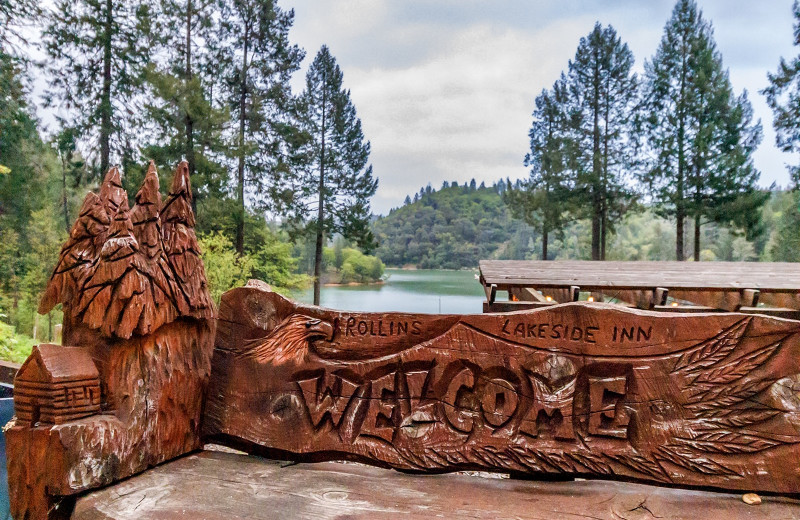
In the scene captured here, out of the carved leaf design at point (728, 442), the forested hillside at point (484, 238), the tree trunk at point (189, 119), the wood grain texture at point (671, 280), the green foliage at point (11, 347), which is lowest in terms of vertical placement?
the green foliage at point (11, 347)

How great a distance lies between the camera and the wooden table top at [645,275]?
4.17 metres

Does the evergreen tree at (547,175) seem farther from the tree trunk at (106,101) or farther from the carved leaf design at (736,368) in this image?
the carved leaf design at (736,368)

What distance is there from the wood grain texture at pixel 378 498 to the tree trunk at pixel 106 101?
9.03 m

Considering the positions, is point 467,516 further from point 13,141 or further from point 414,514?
point 13,141

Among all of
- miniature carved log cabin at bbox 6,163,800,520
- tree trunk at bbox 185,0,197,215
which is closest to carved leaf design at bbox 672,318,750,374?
miniature carved log cabin at bbox 6,163,800,520

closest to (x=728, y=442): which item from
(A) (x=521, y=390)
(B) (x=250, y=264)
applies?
(A) (x=521, y=390)

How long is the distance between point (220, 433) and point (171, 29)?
10450 millimetres

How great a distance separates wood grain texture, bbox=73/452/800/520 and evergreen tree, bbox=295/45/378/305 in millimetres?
10533

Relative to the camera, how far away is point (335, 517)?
5.08ft

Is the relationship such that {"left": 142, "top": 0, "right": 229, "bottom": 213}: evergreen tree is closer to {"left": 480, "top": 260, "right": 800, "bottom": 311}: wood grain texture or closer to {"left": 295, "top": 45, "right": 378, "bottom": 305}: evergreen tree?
{"left": 295, "top": 45, "right": 378, "bottom": 305}: evergreen tree

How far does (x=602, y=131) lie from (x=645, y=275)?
996 centimetres

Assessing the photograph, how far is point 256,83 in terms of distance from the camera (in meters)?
11.4

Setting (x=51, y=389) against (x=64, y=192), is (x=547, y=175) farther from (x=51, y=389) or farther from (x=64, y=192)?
(x=51, y=389)

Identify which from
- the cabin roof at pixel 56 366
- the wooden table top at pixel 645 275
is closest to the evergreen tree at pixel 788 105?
the wooden table top at pixel 645 275
